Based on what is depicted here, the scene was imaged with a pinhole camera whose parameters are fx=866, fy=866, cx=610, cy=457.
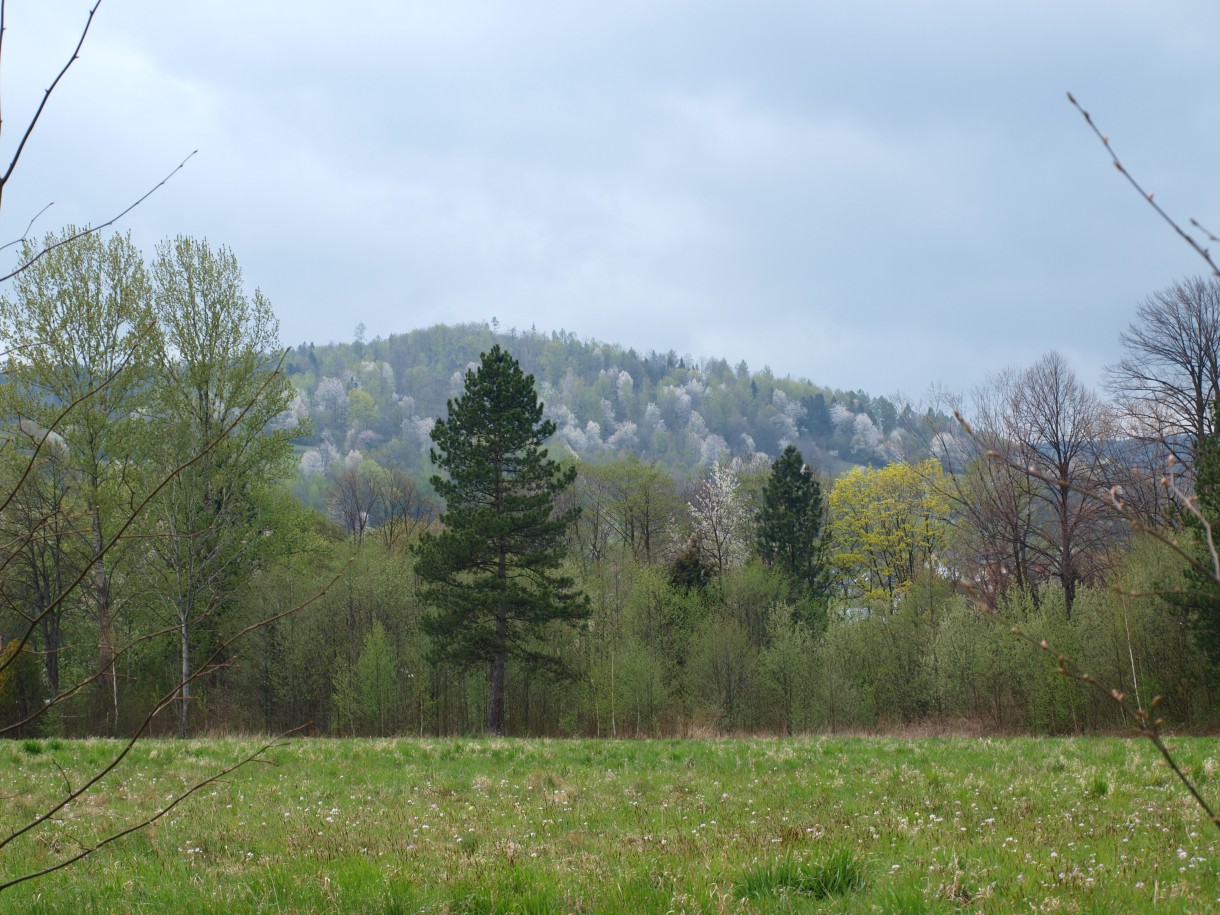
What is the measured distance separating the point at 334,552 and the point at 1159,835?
46.2 meters

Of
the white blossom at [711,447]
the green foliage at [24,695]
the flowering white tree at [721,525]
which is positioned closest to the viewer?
the green foliage at [24,695]

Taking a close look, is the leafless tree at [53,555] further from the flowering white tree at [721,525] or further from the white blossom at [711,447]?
the white blossom at [711,447]

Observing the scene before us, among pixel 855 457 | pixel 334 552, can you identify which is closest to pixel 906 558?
pixel 334 552

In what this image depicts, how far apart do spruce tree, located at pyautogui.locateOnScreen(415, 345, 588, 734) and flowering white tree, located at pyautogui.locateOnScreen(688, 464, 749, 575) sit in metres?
22.1

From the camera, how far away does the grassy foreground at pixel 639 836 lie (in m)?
5.08

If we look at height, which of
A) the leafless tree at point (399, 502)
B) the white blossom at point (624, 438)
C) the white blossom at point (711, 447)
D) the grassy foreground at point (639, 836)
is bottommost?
the grassy foreground at point (639, 836)

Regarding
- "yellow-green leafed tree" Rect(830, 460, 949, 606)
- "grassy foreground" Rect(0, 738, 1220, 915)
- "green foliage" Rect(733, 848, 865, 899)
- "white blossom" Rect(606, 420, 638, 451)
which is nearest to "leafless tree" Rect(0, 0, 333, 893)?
"grassy foreground" Rect(0, 738, 1220, 915)

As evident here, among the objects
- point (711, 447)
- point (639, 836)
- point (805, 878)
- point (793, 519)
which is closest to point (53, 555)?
point (639, 836)

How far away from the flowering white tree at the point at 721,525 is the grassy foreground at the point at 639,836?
42632mm

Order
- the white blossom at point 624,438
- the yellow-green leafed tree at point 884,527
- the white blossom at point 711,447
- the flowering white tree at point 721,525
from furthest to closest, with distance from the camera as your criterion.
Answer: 1. the white blossom at point 624,438
2. the white blossom at point 711,447
3. the flowering white tree at point 721,525
4. the yellow-green leafed tree at point 884,527

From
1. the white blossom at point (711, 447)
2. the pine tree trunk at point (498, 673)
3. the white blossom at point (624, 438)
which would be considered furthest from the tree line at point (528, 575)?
the white blossom at point (624, 438)

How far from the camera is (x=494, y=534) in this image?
32.8 m

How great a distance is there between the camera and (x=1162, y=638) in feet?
→ 91.5

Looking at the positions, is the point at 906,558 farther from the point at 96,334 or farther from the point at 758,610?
the point at 96,334
